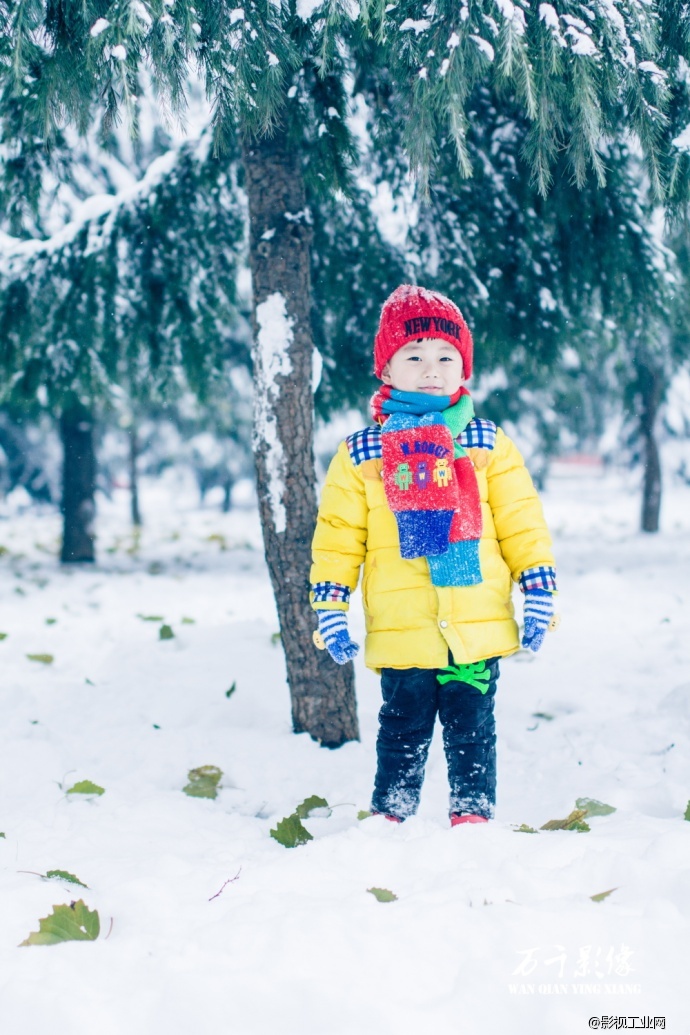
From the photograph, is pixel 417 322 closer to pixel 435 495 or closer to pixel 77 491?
pixel 435 495

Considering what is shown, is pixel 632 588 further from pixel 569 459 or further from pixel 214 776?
pixel 569 459

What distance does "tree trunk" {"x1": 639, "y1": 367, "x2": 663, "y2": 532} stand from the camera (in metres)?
10.9

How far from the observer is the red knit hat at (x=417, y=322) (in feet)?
8.48

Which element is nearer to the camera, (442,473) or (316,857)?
(316,857)

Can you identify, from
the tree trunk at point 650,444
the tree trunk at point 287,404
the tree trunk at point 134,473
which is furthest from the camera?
the tree trunk at point 134,473

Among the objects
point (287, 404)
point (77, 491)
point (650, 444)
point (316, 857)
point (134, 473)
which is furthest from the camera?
point (134, 473)

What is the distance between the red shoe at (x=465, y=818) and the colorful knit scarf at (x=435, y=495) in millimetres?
738

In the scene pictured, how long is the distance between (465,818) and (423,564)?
81 cm

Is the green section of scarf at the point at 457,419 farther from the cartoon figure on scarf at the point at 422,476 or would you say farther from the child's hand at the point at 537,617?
the child's hand at the point at 537,617

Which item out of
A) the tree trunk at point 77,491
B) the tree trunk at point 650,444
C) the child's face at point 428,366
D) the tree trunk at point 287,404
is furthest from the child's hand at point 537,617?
the tree trunk at point 650,444

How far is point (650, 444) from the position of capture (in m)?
11.6

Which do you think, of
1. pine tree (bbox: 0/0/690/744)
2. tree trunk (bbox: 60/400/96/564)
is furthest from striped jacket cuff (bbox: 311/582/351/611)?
tree trunk (bbox: 60/400/96/564)

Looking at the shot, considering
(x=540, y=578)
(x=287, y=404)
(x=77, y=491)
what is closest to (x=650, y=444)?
(x=77, y=491)

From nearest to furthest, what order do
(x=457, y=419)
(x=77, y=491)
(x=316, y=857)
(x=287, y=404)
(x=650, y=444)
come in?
(x=316, y=857) → (x=457, y=419) → (x=287, y=404) → (x=77, y=491) → (x=650, y=444)
